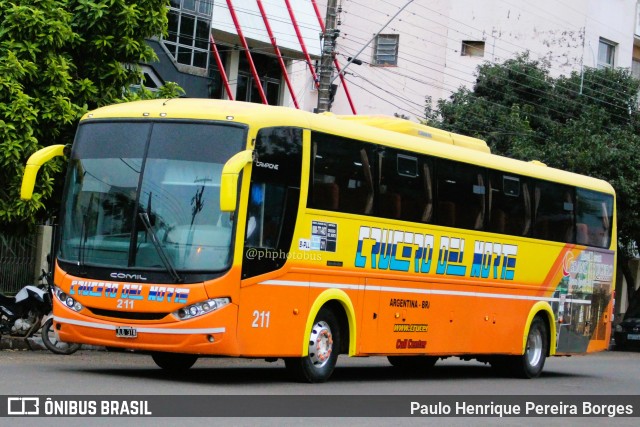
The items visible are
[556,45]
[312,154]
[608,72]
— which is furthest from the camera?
[556,45]

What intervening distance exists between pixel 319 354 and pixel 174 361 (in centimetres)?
210

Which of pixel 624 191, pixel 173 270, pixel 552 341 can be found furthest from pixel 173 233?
pixel 624 191

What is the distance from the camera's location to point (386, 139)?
644 inches

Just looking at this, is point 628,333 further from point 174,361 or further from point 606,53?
point 174,361

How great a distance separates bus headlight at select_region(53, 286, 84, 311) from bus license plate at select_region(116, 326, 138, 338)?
2.06 ft

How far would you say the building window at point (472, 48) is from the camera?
1831 inches

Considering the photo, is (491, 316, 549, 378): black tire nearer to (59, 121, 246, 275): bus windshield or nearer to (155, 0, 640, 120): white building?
(59, 121, 246, 275): bus windshield

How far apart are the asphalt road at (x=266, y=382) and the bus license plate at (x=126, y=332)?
516 mm

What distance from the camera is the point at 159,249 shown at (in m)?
13.6

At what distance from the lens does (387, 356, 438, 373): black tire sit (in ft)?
66.0

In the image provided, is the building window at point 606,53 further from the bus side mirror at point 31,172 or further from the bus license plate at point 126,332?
the bus license plate at point 126,332

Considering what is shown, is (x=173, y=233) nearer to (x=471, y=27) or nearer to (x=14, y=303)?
(x=14, y=303)

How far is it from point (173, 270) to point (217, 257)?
0.51 meters

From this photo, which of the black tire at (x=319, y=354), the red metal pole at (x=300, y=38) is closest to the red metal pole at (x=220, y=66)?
the red metal pole at (x=300, y=38)
